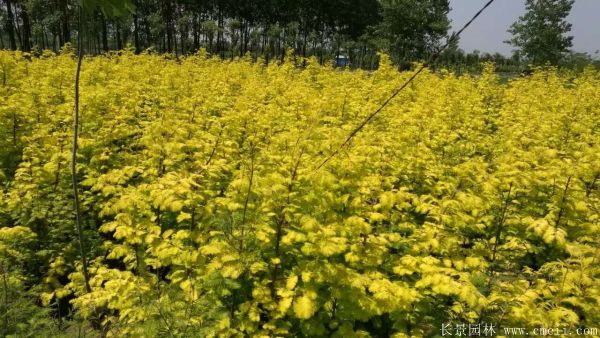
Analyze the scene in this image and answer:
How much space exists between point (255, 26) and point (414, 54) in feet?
65.6

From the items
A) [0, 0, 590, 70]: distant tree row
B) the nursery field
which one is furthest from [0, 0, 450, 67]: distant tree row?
the nursery field

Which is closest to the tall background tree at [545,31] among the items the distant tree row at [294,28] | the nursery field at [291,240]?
the distant tree row at [294,28]

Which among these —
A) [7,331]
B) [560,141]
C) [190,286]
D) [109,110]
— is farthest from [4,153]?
[560,141]

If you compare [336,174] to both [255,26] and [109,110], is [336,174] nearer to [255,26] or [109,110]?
[109,110]

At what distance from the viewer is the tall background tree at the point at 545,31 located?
2330 centimetres

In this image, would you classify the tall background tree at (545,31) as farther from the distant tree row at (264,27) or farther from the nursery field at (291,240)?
the nursery field at (291,240)

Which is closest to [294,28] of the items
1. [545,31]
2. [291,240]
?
[545,31]

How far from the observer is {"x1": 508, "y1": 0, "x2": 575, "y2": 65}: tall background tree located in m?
23.3

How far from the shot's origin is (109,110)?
Result: 7535 mm

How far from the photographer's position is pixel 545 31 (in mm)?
23234

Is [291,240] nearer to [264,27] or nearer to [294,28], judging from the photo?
[294,28]

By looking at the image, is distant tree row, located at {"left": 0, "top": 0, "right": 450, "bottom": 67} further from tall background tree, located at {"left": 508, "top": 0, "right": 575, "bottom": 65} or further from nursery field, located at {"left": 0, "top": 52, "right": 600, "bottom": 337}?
nursery field, located at {"left": 0, "top": 52, "right": 600, "bottom": 337}

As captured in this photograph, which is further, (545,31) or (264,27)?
(264,27)

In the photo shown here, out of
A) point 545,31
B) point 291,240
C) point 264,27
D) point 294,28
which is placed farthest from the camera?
point 264,27
